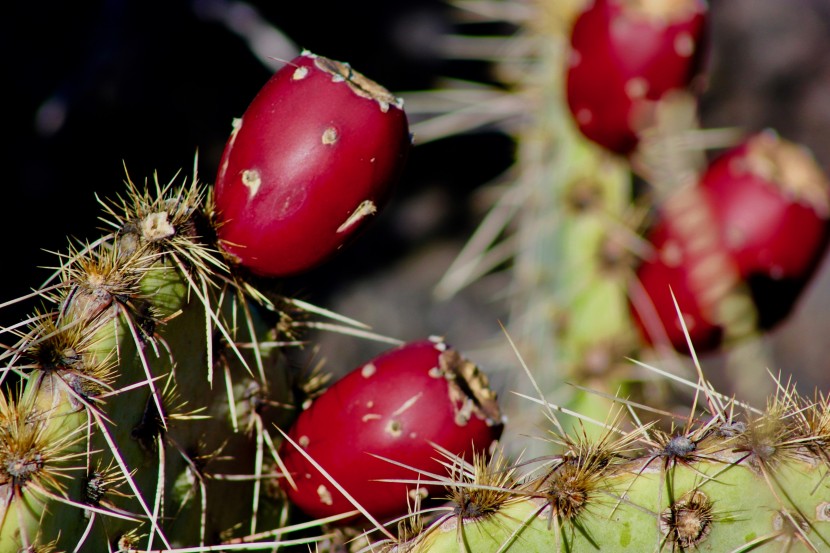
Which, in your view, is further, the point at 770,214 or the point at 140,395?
the point at 770,214

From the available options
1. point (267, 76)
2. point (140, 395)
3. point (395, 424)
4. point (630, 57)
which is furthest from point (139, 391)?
point (267, 76)

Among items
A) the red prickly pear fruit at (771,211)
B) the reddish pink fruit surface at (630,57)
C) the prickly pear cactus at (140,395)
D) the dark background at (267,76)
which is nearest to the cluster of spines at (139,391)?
the prickly pear cactus at (140,395)

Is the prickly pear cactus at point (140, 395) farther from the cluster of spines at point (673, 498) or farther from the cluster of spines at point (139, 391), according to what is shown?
the cluster of spines at point (673, 498)

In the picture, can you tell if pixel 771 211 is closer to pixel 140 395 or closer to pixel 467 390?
pixel 467 390

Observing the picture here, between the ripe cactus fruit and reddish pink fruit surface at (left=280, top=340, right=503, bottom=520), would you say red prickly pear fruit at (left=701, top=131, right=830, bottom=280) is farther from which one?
reddish pink fruit surface at (left=280, top=340, right=503, bottom=520)

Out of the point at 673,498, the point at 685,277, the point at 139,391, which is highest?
the point at 139,391

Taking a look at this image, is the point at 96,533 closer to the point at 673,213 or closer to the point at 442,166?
the point at 673,213

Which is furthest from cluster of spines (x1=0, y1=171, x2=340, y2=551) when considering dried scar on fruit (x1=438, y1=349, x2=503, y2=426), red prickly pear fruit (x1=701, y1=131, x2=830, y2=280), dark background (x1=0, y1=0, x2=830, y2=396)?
dark background (x1=0, y1=0, x2=830, y2=396)

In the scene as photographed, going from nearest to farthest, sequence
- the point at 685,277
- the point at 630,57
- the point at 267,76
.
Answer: the point at 630,57
the point at 685,277
the point at 267,76
